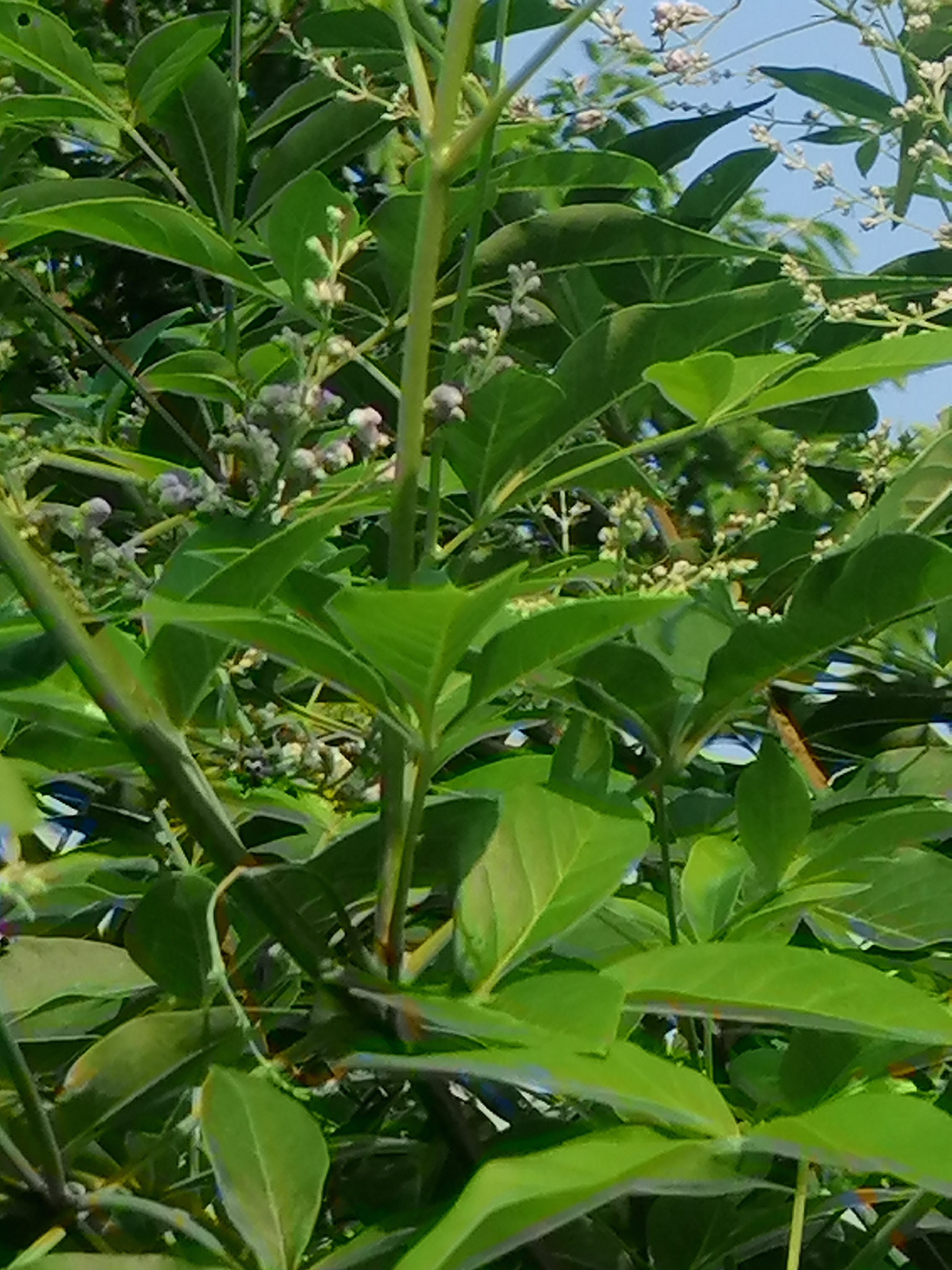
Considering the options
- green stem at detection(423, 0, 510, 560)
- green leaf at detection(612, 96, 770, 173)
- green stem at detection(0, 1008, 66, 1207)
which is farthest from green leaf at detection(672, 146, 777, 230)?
green stem at detection(0, 1008, 66, 1207)

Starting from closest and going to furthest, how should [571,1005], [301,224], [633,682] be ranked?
[571,1005] < [633,682] < [301,224]

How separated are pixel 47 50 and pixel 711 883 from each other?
1.57 feet

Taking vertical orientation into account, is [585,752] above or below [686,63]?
below

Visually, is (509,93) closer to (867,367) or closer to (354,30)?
(867,367)

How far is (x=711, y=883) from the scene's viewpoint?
497 millimetres

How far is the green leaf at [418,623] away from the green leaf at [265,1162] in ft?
0.39

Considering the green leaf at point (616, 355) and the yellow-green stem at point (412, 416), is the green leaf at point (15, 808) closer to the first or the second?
the yellow-green stem at point (412, 416)

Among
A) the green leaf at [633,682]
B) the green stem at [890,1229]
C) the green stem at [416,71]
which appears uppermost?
the green stem at [416,71]

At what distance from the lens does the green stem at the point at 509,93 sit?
1.26ft

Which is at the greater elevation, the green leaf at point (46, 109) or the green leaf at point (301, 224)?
the green leaf at point (46, 109)

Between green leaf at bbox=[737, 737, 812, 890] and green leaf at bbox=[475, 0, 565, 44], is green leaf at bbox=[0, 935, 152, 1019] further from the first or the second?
green leaf at bbox=[475, 0, 565, 44]

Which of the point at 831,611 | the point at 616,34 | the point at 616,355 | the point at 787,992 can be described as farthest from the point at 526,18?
the point at 787,992

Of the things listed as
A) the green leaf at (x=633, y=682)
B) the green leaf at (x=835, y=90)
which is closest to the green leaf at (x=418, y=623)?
the green leaf at (x=633, y=682)

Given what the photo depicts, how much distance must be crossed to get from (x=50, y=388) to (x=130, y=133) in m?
0.39
